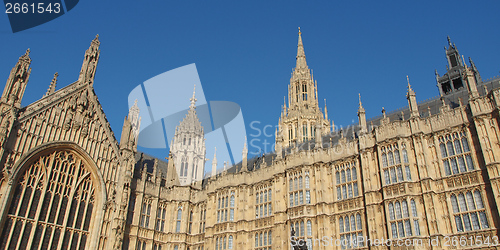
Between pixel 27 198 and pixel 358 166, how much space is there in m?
26.7

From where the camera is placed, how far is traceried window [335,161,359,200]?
31.0 m

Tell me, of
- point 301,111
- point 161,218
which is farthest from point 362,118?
point 301,111

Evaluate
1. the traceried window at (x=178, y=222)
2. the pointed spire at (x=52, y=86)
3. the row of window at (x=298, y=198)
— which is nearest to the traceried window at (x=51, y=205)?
the pointed spire at (x=52, y=86)

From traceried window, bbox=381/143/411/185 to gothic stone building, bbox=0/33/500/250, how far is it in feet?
0.27

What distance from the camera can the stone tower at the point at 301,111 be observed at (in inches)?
2509

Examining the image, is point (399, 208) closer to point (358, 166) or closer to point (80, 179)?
point (358, 166)

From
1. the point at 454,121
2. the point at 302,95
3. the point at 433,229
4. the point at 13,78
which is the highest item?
the point at 302,95

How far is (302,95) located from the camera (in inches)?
2680

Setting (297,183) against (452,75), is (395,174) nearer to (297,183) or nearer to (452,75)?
(297,183)

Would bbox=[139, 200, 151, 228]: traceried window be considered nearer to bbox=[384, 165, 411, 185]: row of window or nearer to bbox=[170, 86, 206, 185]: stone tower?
bbox=[170, 86, 206, 185]: stone tower

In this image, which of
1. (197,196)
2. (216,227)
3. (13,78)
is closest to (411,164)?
(216,227)

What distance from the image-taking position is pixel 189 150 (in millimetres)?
44875

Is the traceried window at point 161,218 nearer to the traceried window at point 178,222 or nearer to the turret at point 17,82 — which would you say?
the traceried window at point 178,222

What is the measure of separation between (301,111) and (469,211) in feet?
136
